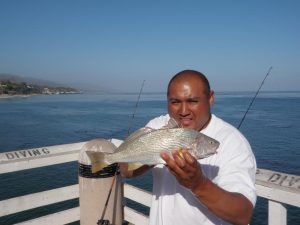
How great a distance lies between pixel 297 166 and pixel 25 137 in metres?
21.2

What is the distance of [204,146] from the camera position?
2227 millimetres

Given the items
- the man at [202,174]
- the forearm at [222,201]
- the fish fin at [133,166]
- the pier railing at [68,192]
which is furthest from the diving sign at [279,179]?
the fish fin at [133,166]

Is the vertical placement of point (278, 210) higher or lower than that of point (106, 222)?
higher

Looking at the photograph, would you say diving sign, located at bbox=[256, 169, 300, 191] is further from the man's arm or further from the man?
the man's arm

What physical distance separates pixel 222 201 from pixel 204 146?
1.29ft

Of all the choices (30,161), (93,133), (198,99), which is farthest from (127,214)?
(93,133)

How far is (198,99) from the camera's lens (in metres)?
2.49

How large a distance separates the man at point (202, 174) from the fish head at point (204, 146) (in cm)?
10

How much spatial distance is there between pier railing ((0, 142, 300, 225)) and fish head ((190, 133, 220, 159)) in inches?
37.0

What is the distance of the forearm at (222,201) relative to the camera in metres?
2.01

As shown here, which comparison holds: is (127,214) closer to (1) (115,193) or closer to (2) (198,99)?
(1) (115,193)

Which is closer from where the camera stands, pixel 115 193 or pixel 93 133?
pixel 115 193

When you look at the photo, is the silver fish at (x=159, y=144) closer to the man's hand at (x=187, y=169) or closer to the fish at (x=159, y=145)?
the fish at (x=159, y=145)

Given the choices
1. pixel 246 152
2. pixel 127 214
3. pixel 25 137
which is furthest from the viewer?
pixel 25 137
